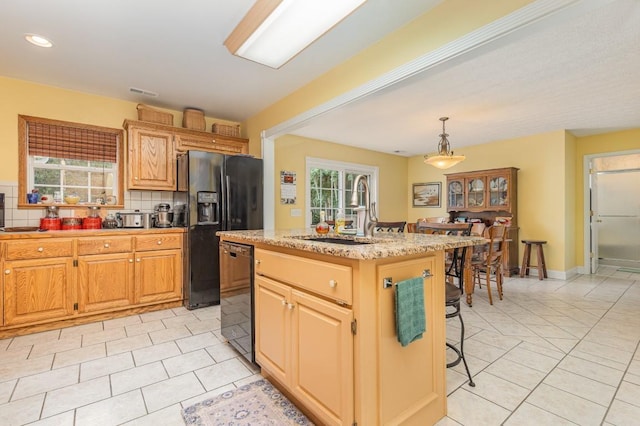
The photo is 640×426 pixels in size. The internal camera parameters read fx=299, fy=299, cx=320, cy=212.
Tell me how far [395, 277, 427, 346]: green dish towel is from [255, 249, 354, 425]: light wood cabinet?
9.0 inches

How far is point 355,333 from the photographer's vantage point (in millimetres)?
1260

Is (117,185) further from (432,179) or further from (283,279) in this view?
(432,179)

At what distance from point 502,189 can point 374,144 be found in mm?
2429

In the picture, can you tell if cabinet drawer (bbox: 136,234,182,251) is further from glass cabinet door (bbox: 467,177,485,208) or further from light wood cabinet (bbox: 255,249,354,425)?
glass cabinet door (bbox: 467,177,485,208)

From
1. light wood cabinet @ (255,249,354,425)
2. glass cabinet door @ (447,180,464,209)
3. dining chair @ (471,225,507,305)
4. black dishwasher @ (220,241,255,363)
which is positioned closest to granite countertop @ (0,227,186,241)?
black dishwasher @ (220,241,255,363)

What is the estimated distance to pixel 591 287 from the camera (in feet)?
13.9

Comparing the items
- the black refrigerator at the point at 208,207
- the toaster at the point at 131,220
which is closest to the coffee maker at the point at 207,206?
the black refrigerator at the point at 208,207

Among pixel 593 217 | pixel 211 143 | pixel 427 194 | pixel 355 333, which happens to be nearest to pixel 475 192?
pixel 427 194

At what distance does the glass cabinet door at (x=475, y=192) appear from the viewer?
560 centimetres

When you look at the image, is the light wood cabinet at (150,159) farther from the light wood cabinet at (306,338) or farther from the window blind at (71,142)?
the light wood cabinet at (306,338)

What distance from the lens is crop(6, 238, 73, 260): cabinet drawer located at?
8.73 ft

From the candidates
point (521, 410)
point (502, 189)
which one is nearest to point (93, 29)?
point (521, 410)

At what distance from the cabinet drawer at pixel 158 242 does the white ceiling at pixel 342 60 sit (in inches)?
66.1

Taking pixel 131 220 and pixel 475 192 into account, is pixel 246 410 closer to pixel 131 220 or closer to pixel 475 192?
pixel 131 220
